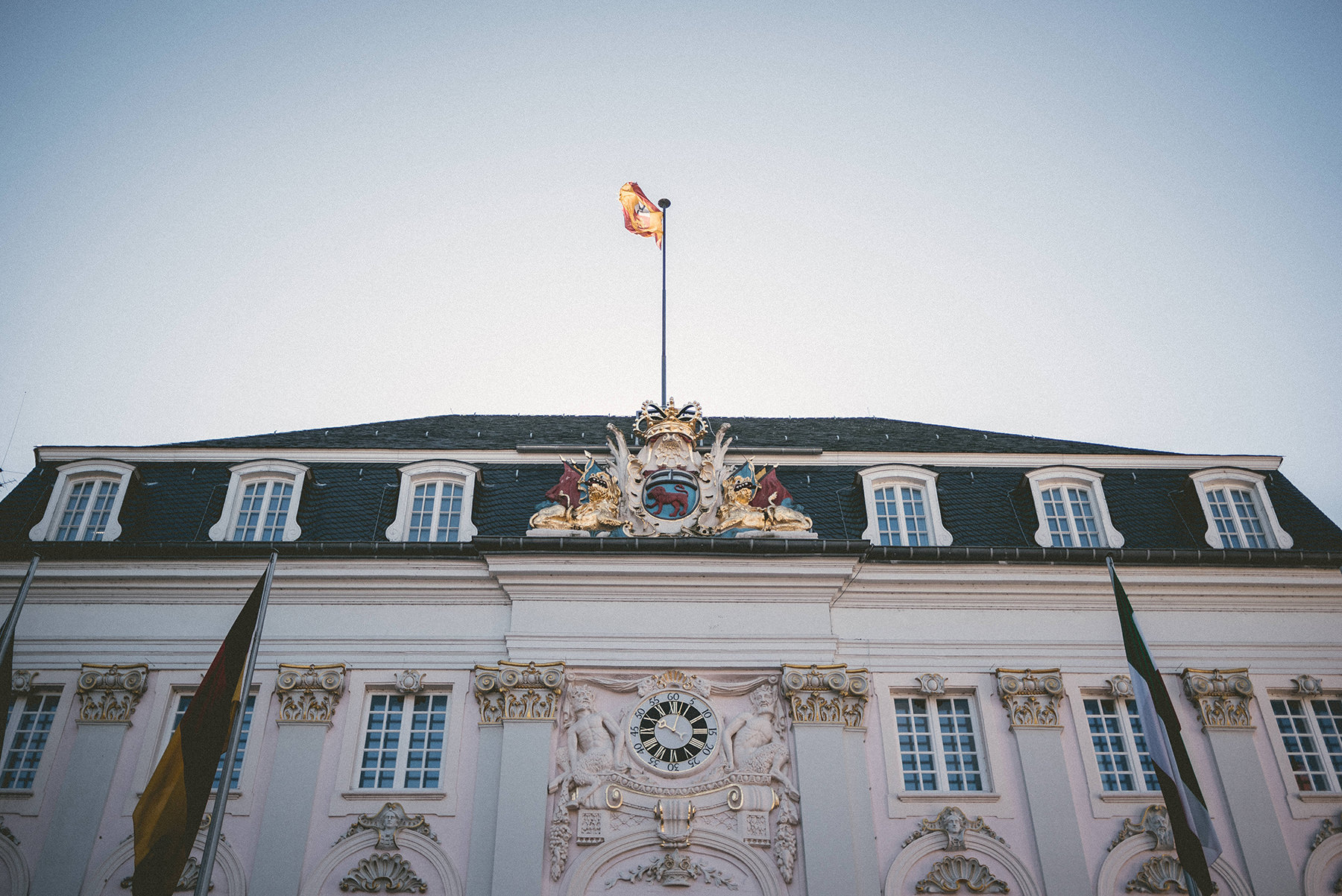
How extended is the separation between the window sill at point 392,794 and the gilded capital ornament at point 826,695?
21.7 feet

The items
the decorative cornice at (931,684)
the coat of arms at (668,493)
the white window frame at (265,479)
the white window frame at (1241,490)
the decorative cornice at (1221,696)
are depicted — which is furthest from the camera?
the white window frame at (1241,490)

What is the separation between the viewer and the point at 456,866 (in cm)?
1911

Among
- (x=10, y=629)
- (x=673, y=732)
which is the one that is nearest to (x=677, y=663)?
(x=673, y=732)

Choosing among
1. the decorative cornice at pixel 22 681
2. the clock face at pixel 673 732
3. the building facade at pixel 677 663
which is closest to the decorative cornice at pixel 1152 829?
the building facade at pixel 677 663

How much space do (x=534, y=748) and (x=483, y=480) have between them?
21.5 ft

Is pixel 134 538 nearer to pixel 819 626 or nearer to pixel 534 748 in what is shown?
pixel 534 748

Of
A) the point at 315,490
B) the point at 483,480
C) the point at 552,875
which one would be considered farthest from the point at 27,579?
the point at 552,875

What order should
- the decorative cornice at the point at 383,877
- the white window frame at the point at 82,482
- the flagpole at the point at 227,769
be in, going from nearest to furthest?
the flagpole at the point at 227,769, the decorative cornice at the point at 383,877, the white window frame at the point at 82,482

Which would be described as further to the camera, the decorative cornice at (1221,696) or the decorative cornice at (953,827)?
the decorative cornice at (1221,696)

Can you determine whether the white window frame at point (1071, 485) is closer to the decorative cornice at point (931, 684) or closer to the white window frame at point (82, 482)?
the decorative cornice at point (931, 684)

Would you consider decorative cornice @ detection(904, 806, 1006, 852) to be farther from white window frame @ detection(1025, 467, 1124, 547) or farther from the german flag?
the german flag

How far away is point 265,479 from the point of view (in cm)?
2378

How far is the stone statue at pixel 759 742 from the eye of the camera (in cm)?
2008

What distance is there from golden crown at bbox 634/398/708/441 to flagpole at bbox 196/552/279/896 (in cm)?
820
